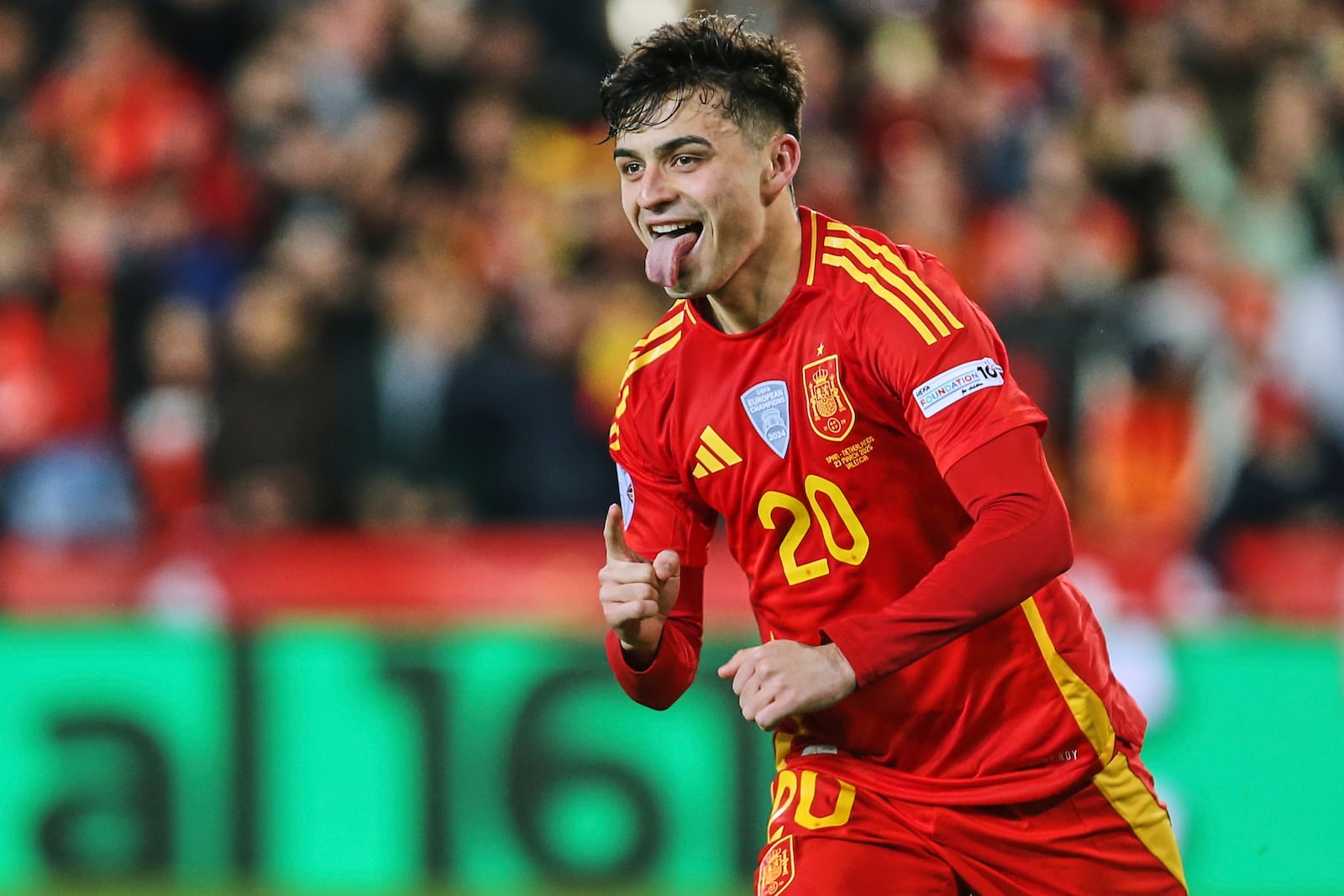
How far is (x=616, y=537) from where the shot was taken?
3.75 meters

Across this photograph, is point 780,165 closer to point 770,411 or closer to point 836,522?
point 770,411

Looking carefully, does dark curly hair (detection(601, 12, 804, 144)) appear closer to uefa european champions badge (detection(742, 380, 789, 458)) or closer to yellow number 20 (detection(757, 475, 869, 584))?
uefa european champions badge (detection(742, 380, 789, 458))

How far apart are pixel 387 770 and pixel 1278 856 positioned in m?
3.47

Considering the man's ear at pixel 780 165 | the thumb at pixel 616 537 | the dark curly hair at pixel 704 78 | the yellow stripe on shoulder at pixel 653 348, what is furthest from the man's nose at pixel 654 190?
the thumb at pixel 616 537

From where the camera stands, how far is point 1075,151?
30.7 feet

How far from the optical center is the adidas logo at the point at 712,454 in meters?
3.93

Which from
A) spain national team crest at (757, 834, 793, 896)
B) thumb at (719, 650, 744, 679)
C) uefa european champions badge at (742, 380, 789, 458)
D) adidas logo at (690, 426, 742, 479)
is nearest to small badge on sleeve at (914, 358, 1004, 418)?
uefa european champions badge at (742, 380, 789, 458)

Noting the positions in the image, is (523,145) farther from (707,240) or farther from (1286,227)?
(707,240)

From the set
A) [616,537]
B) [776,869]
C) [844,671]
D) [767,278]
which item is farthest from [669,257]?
[776,869]

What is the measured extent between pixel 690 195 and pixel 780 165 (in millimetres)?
276

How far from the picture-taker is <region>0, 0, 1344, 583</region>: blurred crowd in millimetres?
8195

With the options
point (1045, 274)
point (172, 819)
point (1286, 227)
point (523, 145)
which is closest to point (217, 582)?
point (172, 819)

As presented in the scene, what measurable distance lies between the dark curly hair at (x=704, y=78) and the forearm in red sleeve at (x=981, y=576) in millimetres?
864

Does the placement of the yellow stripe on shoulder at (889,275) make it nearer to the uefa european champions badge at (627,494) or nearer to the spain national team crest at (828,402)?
the spain national team crest at (828,402)
